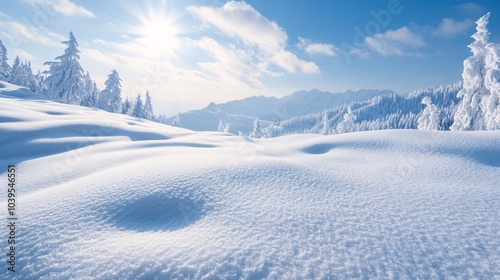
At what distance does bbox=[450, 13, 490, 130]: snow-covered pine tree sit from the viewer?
23.3 m

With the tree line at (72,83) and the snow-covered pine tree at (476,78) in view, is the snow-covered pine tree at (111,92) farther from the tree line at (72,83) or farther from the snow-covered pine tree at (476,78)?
the snow-covered pine tree at (476,78)

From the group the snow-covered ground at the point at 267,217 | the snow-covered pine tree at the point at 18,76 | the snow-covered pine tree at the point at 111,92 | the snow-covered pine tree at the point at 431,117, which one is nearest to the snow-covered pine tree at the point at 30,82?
the snow-covered pine tree at the point at 18,76

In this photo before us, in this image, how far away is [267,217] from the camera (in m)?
2.66

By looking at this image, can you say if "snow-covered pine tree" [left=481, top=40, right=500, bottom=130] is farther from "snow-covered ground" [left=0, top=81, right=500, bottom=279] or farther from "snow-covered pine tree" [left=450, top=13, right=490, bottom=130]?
"snow-covered ground" [left=0, top=81, right=500, bottom=279]

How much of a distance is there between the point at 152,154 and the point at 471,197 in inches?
224

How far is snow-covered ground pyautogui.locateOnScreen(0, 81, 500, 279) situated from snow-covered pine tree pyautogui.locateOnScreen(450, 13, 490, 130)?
26051mm

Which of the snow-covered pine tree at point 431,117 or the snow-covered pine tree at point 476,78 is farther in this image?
the snow-covered pine tree at point 431,117

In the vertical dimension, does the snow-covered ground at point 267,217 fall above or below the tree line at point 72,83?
below

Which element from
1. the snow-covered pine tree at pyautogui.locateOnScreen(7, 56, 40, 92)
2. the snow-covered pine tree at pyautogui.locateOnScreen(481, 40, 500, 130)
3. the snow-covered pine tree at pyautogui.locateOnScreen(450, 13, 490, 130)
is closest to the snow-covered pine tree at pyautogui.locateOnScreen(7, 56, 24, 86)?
Result: the snow-covered pine tree at pyautogui.locateOnScreen(7, 56, 40, 92)

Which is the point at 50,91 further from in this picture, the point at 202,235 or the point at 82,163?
the point at 202,235

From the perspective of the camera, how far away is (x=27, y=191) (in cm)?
374

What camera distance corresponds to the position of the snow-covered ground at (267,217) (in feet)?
6.37

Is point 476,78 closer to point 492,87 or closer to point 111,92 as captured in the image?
point 492,87

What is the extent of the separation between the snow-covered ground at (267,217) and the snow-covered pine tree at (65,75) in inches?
1461
